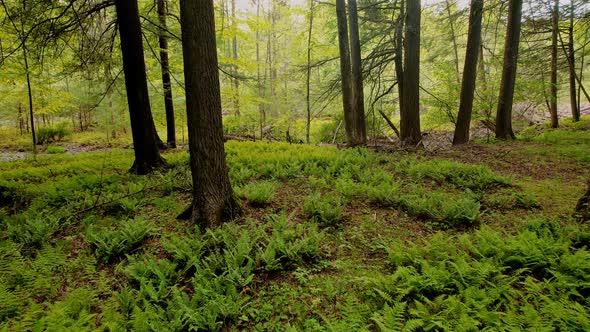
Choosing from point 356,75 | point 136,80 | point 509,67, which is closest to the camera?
point 136,80

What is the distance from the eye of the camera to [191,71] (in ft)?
14.0

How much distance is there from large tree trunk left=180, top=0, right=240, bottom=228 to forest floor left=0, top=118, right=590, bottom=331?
0.38 m

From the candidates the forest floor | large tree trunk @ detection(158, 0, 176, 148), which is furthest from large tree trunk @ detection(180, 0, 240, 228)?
large tree trunk @ detection(158, 0, 176, 148)

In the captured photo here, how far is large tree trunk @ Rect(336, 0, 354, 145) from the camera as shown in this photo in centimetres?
927

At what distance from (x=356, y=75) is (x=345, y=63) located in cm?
59

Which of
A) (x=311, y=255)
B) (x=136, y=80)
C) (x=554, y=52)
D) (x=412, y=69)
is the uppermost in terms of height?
(x=554, y=52)

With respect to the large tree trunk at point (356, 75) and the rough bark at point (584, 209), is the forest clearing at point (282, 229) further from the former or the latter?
the large tree trunk at point (356, 75)

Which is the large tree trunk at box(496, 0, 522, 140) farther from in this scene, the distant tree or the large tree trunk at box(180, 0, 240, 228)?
the large tree trunk at box(180, 0, 240, 228)

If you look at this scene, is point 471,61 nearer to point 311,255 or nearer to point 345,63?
point 345,63

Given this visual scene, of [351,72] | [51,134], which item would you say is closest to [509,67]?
[351,72]

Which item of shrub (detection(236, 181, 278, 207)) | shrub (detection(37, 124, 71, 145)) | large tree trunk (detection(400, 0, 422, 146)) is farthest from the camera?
shrub (detection(37, 124, 71, 145))

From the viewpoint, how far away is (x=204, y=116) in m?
4.41

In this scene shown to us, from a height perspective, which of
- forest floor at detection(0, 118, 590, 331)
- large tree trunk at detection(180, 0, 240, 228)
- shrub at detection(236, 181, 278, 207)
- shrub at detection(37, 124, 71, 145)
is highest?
shrub at detection(37, 124, 71, 145)

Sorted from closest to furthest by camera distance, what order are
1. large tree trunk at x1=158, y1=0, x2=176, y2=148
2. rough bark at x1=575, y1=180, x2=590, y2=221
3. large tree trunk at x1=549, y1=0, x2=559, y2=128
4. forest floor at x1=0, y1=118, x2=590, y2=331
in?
1. forest floor at x1=0, y1=118, x2=590, y2=331
2. rough bark at x1=575, y1=180, x2=590, y2=221
3. large tree trunk at x1=158, y1=0, x2=176, y2=148
4. large tree trunk at x1=549, y1=0, x2=559, y2=128
